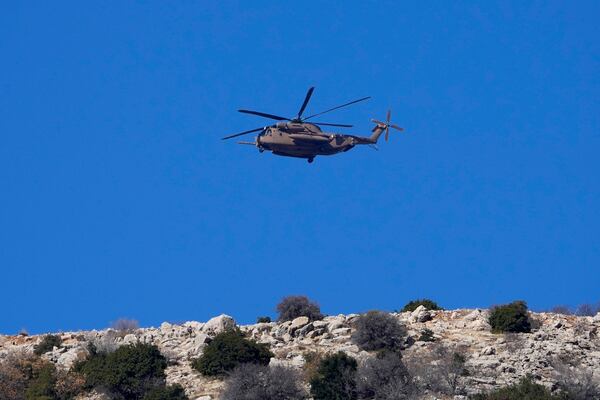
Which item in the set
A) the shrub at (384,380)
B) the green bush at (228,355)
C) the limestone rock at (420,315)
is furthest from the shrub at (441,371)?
the limestone rock at (420,315)

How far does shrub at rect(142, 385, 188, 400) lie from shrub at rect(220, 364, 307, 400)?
1.73 m

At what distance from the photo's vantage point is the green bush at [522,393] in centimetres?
5675

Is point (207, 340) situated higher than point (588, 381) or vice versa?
point (207, 340)

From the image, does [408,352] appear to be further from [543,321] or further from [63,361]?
[63,361]

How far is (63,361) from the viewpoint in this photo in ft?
219

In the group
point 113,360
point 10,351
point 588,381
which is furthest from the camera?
point 10,351

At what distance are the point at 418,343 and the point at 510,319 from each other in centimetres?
447

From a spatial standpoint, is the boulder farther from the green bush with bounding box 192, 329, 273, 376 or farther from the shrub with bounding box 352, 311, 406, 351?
the shrub with bounding box 352, 311, 406, 351

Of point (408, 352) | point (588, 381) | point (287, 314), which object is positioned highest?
point (287, 314)

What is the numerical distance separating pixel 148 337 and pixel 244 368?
34.7 ft

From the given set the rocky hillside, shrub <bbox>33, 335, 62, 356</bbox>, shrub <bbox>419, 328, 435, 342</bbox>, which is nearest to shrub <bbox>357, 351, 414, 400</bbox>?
the rocky hillside

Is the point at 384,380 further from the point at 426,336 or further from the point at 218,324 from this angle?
the point at 218,324

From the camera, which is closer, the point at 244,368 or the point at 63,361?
the point at 244,368

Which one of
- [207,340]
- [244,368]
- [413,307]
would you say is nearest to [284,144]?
[413,307]
